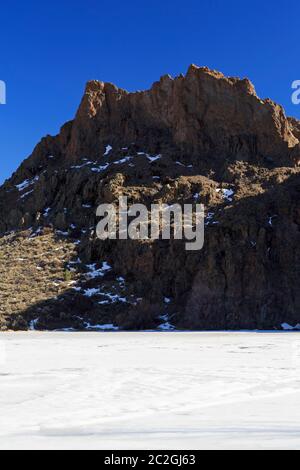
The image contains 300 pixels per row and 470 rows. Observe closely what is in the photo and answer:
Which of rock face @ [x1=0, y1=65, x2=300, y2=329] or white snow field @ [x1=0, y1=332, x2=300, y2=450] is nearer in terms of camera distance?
white snow field @ [x1=0, y1=332, x2=300, y2=450]

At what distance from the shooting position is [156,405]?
9.30 meters

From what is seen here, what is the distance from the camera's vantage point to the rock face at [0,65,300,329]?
152ft

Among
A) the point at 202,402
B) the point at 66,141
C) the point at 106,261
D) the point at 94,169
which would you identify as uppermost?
the point at 66,141

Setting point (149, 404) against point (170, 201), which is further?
point (170, 201)

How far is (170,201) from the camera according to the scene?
197 ft

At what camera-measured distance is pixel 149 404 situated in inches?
371

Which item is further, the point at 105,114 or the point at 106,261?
the point at 105,114

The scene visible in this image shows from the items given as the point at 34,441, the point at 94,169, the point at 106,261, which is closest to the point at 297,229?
the point at 106,261

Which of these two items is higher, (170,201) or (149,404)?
(170,201)

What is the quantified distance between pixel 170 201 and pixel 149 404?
51.2m

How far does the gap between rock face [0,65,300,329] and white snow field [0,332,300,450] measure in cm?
2895

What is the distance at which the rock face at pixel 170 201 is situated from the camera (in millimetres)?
46406
